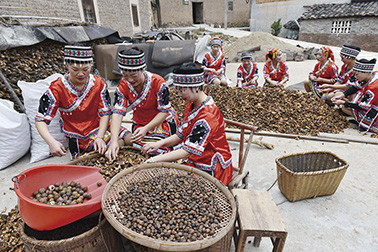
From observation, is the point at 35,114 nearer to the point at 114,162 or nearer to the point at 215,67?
the point at 114,162

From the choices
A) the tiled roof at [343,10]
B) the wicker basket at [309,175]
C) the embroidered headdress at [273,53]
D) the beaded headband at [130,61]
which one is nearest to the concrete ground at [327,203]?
the wicker basket at [309,175]

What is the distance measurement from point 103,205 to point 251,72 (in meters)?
5.80

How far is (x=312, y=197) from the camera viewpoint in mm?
2939

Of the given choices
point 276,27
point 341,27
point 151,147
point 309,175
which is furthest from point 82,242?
point 276,27

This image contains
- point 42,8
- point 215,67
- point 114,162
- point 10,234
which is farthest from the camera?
point 42,8

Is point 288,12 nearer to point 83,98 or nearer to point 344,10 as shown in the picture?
point 344,10

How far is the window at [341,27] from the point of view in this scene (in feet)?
56.4

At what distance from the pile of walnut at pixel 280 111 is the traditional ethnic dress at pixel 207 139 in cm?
277

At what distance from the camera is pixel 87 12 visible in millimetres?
9602

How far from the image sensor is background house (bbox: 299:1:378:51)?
16.2 metres

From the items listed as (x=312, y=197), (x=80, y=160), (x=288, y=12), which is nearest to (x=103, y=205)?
(x=80, y=160)

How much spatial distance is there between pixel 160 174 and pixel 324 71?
5.59m

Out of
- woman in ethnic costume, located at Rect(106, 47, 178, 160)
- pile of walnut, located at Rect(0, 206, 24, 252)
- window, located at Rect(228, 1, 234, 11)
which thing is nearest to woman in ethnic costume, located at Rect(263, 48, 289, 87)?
woman in ethnic costume, located at Rect(106, 47, 178, 160)

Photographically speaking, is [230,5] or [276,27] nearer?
[276,27]
